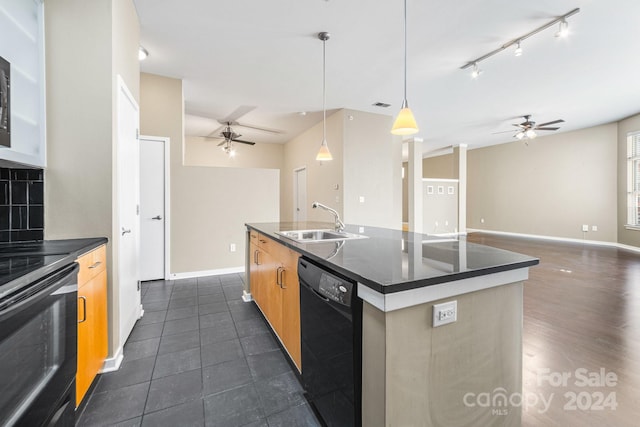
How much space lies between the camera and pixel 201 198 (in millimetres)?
4246

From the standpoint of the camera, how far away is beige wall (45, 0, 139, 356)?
179 cm

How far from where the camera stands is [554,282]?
3.82 metres

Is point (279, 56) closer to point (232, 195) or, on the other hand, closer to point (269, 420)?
point (232, 195)

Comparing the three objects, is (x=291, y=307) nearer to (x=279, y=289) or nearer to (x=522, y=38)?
(x=279, y=289)

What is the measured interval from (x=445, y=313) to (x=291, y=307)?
1.07 m

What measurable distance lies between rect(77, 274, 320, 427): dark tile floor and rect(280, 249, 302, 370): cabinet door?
0.18 meters

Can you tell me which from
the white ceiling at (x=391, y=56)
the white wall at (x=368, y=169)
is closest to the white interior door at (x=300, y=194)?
the white ceiling at (x=391, y=56)

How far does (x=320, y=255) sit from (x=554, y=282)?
4091 millimetres

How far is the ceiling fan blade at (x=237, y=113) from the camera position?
532 centimetres

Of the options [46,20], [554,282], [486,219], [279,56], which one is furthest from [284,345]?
[486,219]

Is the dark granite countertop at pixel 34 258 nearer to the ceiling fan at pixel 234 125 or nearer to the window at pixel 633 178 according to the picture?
the ceiling fan at pixel 234 125

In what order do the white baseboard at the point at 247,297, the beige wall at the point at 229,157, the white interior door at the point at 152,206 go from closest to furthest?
the white baseboard at the point at 247,297
the white interior door at the point at 152,206
the beige wall at the point at 229,157

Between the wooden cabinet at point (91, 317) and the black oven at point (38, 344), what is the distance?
0.18 m

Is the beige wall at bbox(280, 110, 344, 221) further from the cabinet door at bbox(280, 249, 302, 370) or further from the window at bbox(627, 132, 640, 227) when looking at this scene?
the window at bbox(627, 132, 640, 227)
